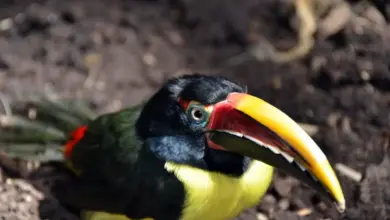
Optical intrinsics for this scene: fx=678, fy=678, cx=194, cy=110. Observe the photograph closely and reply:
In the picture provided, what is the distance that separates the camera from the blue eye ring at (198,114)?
7.89 ft

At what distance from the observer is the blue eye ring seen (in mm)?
2404

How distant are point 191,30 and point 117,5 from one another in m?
0.48

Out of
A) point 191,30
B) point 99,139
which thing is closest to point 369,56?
point 191,30

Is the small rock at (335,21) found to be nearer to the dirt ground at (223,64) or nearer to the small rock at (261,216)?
the dirt ground at (223,64)

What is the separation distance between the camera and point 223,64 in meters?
3.91

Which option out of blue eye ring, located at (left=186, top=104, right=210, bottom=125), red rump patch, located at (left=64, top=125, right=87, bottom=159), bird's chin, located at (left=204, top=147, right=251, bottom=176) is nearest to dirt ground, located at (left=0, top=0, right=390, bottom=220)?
red rump patch, located at (left=64, top=125, right=87, bottom=159)

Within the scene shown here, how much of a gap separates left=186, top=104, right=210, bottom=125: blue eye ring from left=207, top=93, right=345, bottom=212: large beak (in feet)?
0.08

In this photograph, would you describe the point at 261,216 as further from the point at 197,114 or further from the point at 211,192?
the point at 197,114

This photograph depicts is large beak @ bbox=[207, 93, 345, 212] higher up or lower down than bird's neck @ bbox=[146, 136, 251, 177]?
higher up

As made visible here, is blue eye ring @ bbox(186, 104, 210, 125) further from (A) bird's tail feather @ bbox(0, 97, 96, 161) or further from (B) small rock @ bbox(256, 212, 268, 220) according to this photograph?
(A) bird's tail feather @ bbox(0, 97, 96, 161)

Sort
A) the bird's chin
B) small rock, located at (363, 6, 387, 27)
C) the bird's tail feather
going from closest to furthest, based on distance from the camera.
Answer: the bird's chin, the bird's tail feather, small rock, located at (363, 6, 387, 27)

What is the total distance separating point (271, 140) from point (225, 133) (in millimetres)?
197

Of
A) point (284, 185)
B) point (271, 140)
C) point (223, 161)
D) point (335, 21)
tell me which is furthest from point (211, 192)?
point (335, 21)

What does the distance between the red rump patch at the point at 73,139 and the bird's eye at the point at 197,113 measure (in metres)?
0.77
